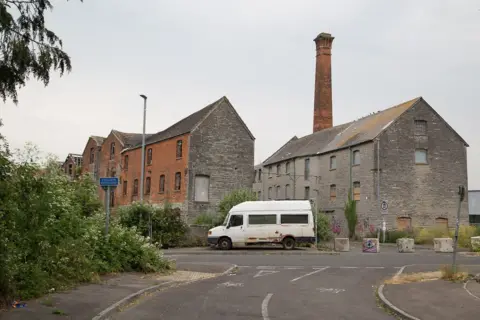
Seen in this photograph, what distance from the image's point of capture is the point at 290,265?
2334 centimetres

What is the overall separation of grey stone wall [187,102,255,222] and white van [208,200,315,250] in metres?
11.3

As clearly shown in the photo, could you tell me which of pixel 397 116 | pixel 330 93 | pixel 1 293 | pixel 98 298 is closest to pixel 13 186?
pixel 1 293

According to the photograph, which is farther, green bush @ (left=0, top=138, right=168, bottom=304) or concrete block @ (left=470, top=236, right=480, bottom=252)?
concrete block @ (left=470, top=236, right=480, bottom=252)

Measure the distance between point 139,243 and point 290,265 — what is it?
747cm

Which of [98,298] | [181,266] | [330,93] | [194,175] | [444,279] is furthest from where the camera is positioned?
[330,93]

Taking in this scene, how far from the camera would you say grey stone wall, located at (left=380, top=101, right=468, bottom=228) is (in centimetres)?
4416

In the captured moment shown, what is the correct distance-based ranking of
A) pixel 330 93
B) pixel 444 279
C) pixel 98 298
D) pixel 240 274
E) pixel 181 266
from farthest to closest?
pixel 330 93 → pixel 181 266 → pixel 240 274 → pixel 444 279 → pixel 98 298

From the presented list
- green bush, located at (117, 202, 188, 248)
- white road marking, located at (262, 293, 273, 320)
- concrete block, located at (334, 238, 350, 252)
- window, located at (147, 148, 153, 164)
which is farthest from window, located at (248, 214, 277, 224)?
window, located at (147, 148, 153, 164)

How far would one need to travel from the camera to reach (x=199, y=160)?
44.9 m

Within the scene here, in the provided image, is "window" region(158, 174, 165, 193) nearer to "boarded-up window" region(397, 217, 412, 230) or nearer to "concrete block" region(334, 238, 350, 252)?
"concrete block" region(334, 238, 350, 252)

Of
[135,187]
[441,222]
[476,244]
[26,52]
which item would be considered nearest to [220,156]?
[135,187]

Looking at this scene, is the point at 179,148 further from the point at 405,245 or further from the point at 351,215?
the point at 405,245

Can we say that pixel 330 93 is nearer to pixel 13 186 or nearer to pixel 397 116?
pixel 397 116

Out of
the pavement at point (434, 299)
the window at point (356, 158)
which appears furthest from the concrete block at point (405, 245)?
the pavement at point (434, 299)
